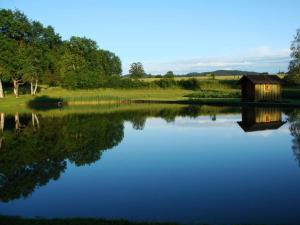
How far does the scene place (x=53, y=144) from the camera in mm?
25625

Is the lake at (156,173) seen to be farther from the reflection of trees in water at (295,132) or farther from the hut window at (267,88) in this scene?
the hut window at (267,88)

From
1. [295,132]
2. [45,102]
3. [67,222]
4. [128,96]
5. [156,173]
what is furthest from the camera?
[128,96]

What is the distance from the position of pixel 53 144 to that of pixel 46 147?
1125 millimetres

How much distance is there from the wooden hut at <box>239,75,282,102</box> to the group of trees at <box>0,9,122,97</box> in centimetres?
3656

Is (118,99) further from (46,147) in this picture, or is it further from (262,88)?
(46,147)

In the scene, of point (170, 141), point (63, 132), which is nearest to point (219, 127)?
point (170, 141)

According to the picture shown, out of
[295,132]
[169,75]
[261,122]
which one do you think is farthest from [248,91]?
[169,75]

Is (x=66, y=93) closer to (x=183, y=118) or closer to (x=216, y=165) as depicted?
(x=183, y=118)

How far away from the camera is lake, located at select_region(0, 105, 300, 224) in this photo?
40.6 ft

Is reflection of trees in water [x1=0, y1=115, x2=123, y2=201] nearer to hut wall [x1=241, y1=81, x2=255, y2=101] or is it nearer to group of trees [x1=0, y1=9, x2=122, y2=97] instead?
hut wall [x1=241, y1=81, x2=255, y2=101]

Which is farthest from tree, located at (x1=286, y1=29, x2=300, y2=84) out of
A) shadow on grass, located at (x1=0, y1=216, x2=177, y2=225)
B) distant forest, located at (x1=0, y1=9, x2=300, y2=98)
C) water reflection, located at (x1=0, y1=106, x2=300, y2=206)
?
shadow on grass, located at (x1=0, y1=216, x2=177, y2=225)

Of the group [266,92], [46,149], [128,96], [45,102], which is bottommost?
[46,149]

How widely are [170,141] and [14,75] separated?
2022 inches

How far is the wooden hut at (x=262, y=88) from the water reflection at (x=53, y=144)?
584 inches
